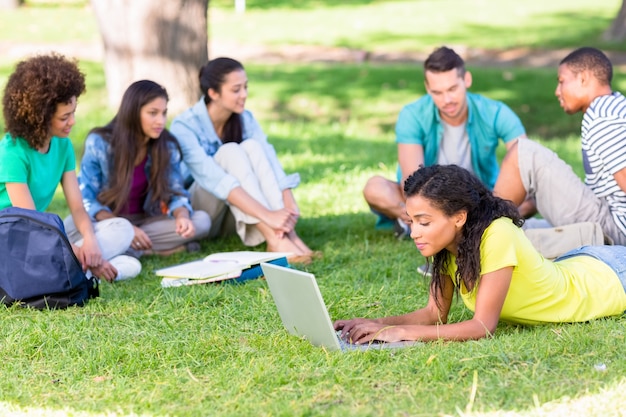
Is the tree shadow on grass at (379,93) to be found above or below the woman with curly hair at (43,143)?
below

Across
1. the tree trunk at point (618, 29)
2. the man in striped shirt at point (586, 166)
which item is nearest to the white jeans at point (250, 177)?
the man in striped shirt at point (586, 166)

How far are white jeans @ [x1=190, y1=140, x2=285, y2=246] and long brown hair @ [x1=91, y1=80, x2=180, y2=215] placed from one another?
1.15 ft

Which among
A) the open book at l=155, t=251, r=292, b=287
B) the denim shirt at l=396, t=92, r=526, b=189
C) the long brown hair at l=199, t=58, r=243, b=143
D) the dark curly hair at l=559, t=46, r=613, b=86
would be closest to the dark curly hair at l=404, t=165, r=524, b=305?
the open book at l=155, t=251, r=292, b=287

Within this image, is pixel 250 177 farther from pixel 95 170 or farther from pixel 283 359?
pixel 283 359

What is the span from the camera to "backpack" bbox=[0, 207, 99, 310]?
13.8ft

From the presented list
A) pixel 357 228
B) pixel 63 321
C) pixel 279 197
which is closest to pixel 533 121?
pixel 357 228

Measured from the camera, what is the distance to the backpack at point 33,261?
4.22m

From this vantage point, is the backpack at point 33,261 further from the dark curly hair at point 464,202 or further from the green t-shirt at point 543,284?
the green t-shirt at point 543,284

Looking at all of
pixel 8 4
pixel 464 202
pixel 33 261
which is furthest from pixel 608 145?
pixel 8 4

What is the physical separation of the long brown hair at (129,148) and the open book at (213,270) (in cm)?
75

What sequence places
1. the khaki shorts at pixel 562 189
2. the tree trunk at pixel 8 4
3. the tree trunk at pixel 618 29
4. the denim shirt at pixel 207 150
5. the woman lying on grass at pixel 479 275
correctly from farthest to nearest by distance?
the tree trunk at pixel 8 4, the tree trunk at pixel 618 29, the denim shirt at pixel 207 150, the khaki shorts at pixel 562 189, the woman lying on grass at pixel 479 275

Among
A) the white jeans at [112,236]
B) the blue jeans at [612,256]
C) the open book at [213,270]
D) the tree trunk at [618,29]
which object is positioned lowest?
the open book at [213,270]

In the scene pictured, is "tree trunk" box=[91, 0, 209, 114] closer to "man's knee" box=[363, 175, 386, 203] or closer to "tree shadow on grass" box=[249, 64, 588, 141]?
"tree shadow on grass" box=[249, 64, 588, 141]

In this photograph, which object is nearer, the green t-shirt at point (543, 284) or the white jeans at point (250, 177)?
the green t-shirt at point (543, 284)
